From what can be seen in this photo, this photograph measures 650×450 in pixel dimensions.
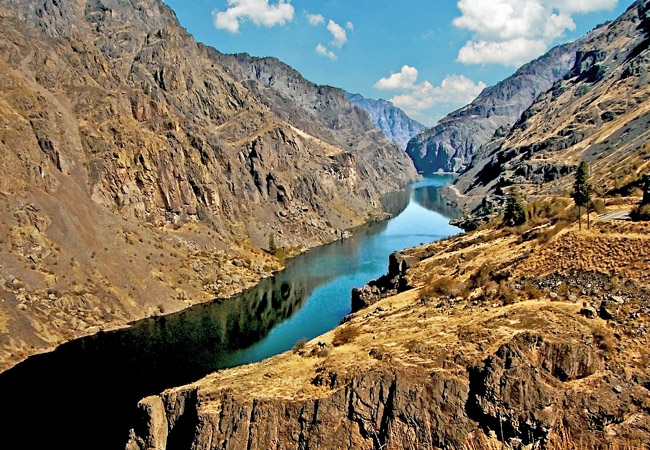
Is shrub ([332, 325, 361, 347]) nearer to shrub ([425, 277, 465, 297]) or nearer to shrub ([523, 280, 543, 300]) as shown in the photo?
shrub ([425, 277, 465, 297])

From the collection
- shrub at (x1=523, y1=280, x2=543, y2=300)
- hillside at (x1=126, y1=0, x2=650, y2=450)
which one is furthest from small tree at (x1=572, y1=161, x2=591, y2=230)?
shrub at (x1=523, y1=280, x2=543, y2=300)

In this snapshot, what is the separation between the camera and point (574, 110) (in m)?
198

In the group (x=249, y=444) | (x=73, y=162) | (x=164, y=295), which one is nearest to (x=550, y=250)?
(x=249, y=444)

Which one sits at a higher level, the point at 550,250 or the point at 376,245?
the point at 550,250

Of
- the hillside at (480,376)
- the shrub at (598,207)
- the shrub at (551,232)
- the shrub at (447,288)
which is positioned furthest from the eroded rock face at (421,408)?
the shrub at (598,207)

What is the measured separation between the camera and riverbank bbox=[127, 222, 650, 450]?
24.5m

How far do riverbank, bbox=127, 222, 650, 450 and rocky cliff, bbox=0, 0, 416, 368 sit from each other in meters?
47.6

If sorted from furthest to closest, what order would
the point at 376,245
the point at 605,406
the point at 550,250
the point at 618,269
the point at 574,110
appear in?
the point at 574,110
the point at 376,245
the point at 550,250
the point at 618,269
the point at 605,406

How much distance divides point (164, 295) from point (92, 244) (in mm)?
16326

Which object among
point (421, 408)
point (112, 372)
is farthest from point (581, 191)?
point (112, 372)

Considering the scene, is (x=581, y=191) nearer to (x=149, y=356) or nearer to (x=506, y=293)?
(x=506, y=293)

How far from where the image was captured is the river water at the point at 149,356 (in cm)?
4788

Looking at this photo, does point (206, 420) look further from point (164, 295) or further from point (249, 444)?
point (164, 295)

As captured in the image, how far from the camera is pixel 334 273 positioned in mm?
115250
